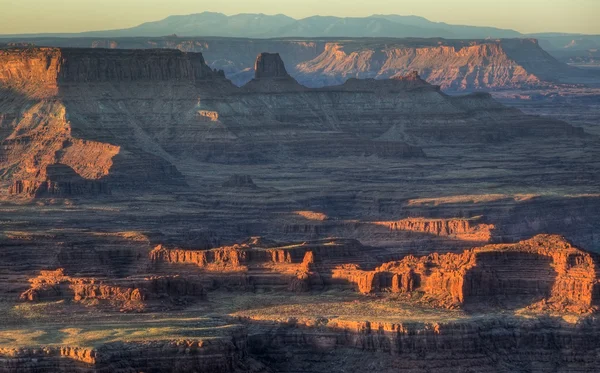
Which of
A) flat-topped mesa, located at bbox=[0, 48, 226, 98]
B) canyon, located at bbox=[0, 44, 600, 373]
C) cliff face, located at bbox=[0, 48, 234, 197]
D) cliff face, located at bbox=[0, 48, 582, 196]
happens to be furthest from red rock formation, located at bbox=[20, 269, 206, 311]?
flat-topped mesa, located at bbox=[0, 48, 226, 98]

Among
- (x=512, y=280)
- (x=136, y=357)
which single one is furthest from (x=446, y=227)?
(x=136, y=357)

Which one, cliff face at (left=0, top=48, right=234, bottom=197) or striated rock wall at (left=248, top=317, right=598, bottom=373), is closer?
striated rock wall at (left=248, top=317, right=598, bottom=373)

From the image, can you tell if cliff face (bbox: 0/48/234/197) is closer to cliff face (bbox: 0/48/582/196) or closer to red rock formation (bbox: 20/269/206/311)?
cliff face (bbox: 0/48/582/196)

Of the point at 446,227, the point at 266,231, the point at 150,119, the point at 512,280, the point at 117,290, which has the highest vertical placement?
the point at 150,119

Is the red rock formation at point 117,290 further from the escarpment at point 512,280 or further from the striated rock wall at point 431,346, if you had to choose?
the escarpment at point 512,280

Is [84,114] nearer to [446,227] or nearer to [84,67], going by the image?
[84,67]

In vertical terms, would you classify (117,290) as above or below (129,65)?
below

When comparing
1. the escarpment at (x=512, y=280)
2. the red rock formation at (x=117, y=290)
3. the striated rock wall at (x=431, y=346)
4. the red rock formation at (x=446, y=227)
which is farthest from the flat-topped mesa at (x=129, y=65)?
the striated rock wall at (x=431, y=346)

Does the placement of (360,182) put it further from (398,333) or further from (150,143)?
(398,333)
